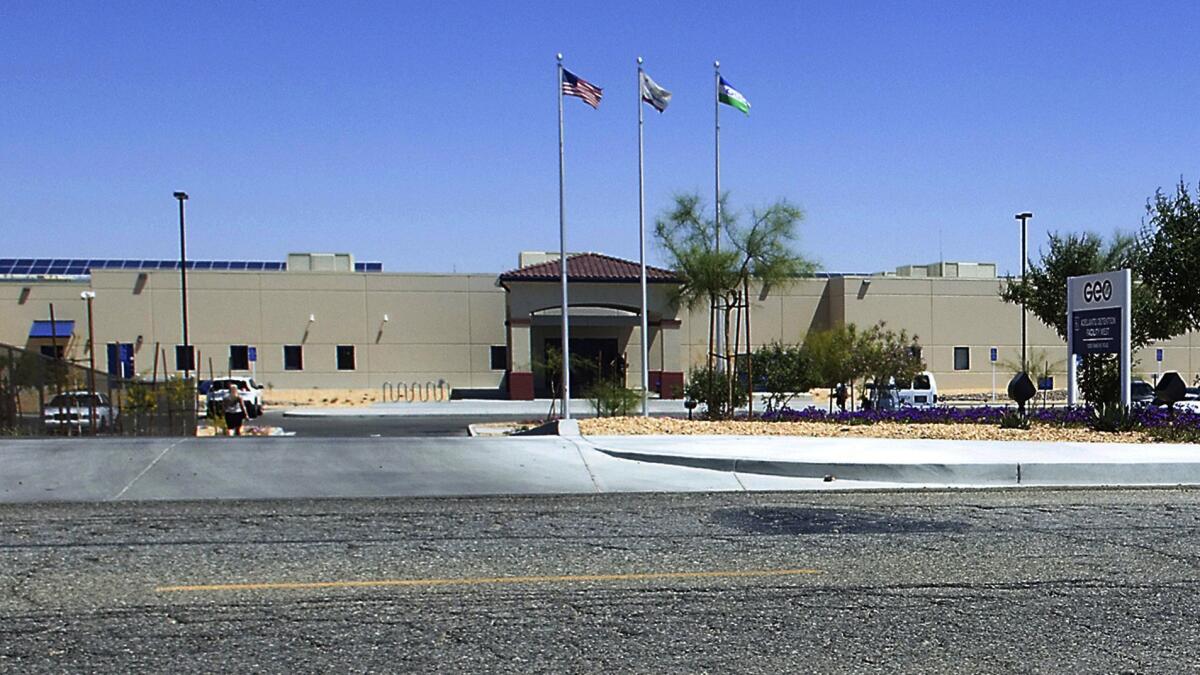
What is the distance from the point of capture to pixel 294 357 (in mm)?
51625

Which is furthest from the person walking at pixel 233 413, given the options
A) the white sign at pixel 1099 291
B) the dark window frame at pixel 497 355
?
the dark window frame at pixel 497 355

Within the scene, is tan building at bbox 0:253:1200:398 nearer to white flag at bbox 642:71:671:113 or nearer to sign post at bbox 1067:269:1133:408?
white flag at bbox 642:71:671:113

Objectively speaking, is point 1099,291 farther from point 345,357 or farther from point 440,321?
point 345,357

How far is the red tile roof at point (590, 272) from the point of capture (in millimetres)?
46312

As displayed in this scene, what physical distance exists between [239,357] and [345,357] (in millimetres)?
4498

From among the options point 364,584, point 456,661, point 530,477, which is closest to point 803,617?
point 456,661

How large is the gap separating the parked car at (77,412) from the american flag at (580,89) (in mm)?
11809

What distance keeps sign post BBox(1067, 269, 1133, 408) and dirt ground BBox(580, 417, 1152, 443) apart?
1636mm

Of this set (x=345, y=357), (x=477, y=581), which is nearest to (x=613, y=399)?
(x=477, y=581)

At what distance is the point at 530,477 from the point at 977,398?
1559 inches

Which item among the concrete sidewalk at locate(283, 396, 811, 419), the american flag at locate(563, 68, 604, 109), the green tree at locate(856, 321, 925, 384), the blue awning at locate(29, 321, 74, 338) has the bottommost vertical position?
the concrete sidewalk at locate(283, 396, 811, 419)

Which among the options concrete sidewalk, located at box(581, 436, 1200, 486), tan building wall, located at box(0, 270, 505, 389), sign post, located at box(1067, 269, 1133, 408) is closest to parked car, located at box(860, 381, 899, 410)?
sign post, located at box(1067, 269, 1133, 408)

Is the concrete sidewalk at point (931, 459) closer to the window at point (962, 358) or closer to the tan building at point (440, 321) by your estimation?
the tan building at point (440, 321)

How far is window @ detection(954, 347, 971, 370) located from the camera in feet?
183
